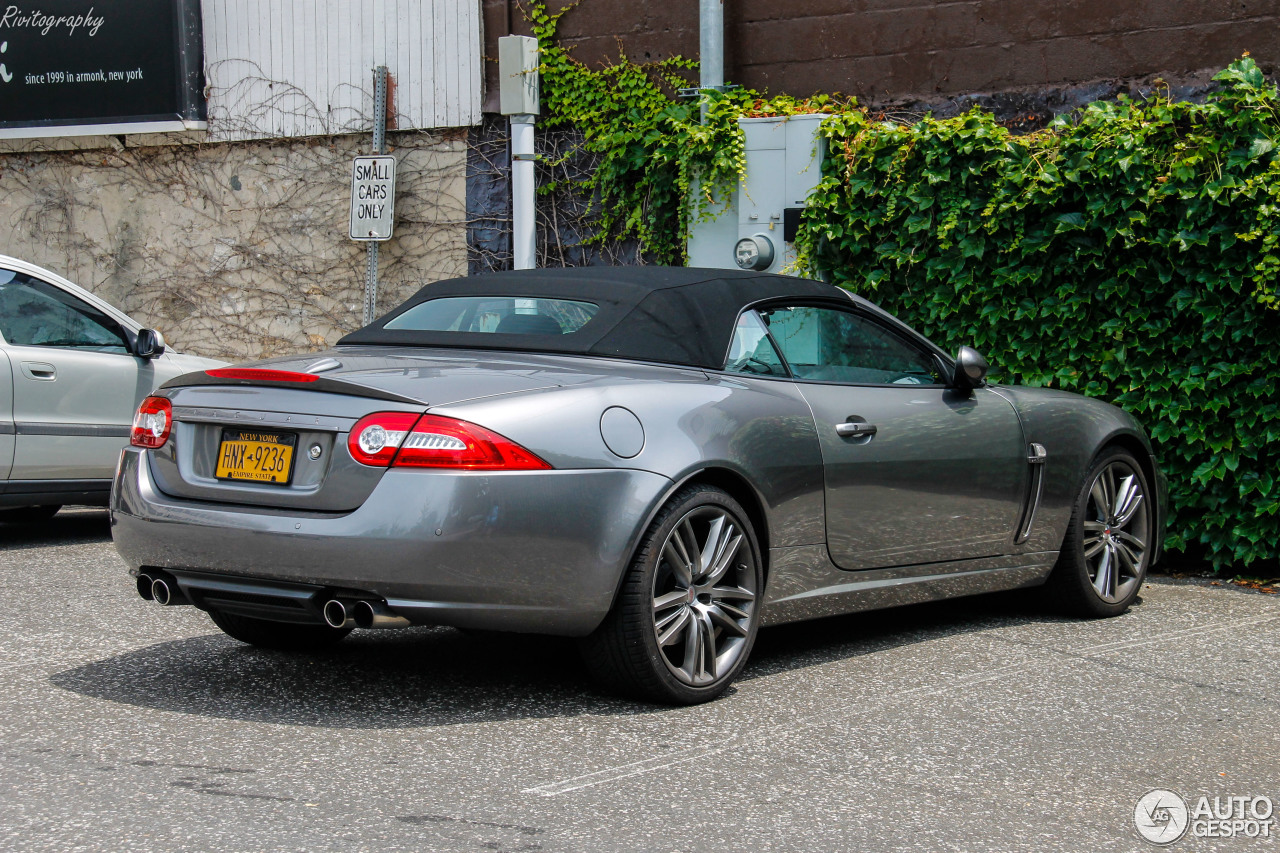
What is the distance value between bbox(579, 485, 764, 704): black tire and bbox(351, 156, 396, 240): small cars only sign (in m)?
8.14

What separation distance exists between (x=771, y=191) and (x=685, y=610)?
5.18 metres

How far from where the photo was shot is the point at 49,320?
26.6ft

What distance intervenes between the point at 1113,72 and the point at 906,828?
747 centimetres

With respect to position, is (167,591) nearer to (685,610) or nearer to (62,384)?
(685,610)

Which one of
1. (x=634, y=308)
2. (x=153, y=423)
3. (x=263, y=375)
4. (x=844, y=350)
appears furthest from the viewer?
(x=844, y=350)

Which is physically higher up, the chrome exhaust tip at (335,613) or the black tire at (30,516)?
the chrome exhaust tip at (335,613)

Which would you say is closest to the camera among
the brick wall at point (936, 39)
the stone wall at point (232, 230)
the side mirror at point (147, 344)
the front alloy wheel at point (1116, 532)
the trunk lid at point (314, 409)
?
the trunk lid at point (314, 409)

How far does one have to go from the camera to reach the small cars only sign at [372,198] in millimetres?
12211

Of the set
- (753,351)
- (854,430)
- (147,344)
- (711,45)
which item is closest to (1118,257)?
(854,430)

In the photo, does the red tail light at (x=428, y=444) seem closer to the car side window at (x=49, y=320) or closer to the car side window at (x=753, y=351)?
the car side window at (x=753, y=351)

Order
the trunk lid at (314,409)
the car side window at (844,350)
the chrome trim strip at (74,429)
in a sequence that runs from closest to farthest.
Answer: the trunk lid at (314,409) < the car side window at (844,350) < the chrome trim strip at (74,429)

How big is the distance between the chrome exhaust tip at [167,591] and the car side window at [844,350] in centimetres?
221

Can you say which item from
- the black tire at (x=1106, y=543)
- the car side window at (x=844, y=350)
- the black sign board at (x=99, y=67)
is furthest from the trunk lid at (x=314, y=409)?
the black sign board at (x=99, y=67)

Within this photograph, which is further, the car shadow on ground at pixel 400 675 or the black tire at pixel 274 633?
the black tire at pixel 274 633
